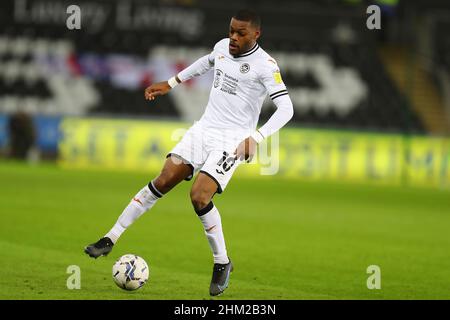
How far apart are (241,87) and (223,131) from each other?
442 millimetres

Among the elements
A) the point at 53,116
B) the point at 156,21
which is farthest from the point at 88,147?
the point at 156,21

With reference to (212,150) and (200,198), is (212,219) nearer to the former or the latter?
(200,198)

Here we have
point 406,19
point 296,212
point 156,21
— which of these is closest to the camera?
point 296,212

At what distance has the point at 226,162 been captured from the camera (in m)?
8.43

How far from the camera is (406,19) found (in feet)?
114

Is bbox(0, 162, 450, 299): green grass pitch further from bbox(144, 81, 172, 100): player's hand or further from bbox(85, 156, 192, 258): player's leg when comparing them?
bbox(144, 81, 172, 100): player's hand

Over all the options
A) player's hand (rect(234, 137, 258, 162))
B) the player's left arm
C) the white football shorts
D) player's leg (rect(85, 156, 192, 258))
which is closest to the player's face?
the player's left arm

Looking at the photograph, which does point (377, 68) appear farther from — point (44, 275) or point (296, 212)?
point (44, 275)

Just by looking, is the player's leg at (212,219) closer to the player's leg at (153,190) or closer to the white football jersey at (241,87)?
the player's leg at (153,190)

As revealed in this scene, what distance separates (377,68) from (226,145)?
24.6 metres

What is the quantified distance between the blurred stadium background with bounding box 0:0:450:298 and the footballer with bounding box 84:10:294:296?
34.1ft

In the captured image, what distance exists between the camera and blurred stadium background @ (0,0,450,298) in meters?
24.2
